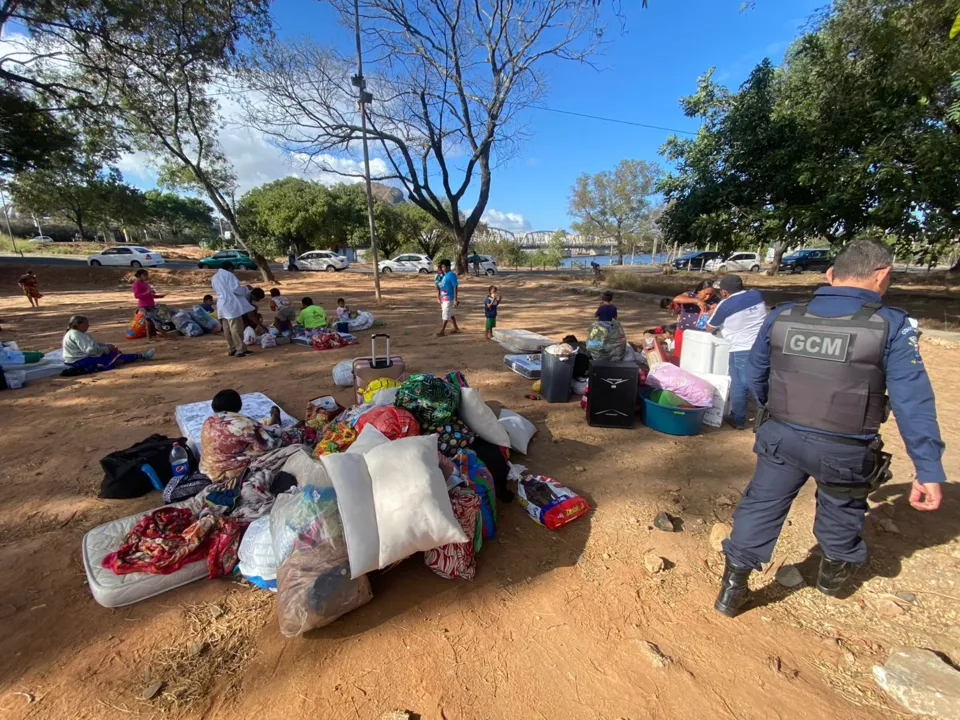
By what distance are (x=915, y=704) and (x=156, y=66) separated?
21728 millimetres

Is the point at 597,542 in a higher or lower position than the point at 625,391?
lower

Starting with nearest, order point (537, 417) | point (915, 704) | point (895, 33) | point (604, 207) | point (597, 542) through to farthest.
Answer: point (915, 704) < point (597, 542) < point (537, 417) < point (895, 33) < point (604, 207)

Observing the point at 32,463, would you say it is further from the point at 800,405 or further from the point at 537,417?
the point at 800,405

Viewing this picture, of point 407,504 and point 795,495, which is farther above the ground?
point 795,495

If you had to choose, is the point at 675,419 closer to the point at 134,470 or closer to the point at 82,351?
the point at 134,470

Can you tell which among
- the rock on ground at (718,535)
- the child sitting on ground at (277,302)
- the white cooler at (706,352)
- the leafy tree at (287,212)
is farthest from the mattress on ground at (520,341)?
the leafy tree at (287,212)

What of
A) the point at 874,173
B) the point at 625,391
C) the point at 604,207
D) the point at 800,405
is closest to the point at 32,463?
the point at 625,391

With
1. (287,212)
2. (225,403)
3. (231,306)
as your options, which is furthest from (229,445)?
(287,212)

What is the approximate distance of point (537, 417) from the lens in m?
4.63

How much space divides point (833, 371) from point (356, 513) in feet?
7.40

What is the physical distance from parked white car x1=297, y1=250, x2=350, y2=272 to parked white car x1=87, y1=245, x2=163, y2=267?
7.66 m

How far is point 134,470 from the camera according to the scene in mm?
3141

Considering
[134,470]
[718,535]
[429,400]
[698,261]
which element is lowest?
[718,535]

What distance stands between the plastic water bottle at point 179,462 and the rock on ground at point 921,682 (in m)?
4.18
